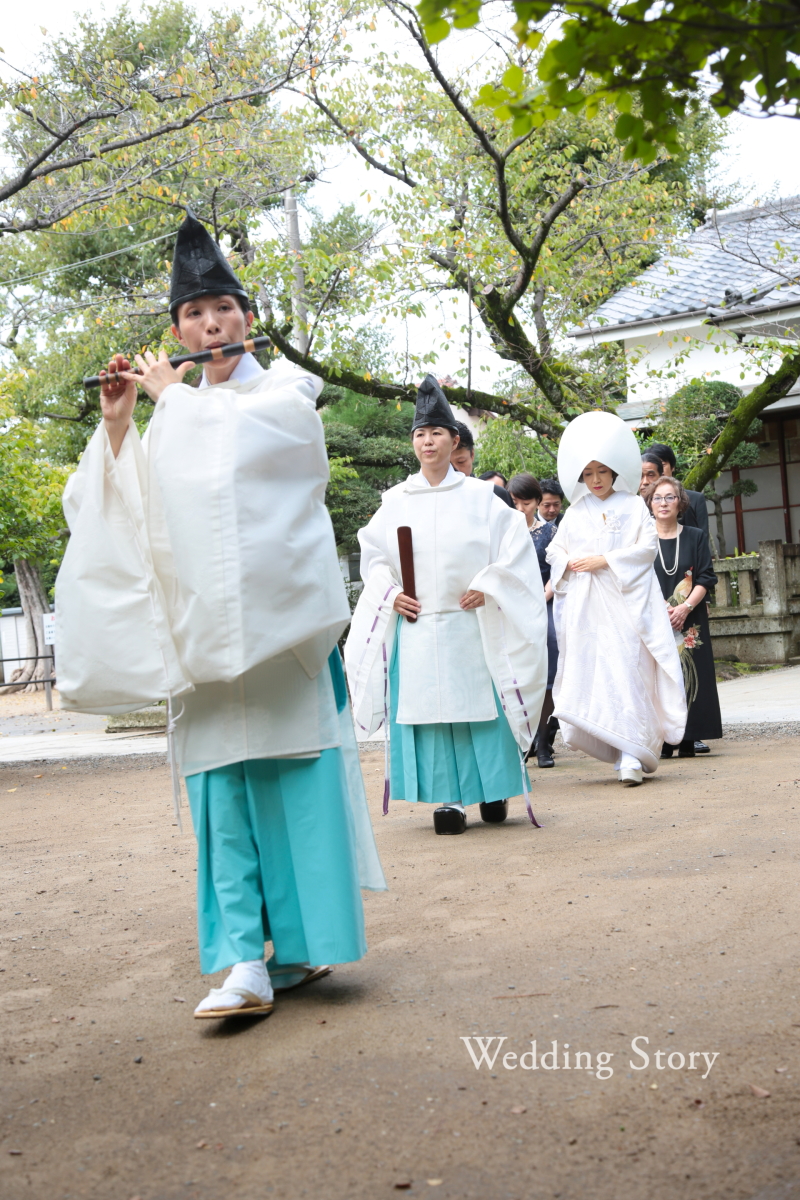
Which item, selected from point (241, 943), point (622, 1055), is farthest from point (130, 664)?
point (622, 1055)

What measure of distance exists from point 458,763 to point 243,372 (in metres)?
2.67

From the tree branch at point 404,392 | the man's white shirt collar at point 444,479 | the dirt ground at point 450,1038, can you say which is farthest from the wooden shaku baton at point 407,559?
the tree branch at point 404,392

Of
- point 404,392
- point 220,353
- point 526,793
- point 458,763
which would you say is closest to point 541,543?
point 458,763

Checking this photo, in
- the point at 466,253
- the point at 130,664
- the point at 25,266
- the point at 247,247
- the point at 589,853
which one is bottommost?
the point at 589,853

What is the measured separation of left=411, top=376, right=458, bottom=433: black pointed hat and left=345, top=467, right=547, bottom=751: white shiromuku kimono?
0.28 metres

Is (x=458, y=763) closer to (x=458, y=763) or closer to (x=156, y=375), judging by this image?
(x=458, y=763)

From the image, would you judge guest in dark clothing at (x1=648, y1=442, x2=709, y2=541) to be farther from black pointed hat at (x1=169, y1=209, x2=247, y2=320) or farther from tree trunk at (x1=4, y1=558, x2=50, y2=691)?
tree trunk at (x1=4, y1=558, x2=50, y2=691)

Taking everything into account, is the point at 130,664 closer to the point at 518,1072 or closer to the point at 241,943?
the point at 241,943

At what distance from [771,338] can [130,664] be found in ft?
29.0

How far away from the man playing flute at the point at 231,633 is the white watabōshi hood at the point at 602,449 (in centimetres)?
364

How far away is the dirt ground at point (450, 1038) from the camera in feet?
6.76

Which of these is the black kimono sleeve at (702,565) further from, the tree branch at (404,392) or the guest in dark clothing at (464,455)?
the tree branch at (404,392)

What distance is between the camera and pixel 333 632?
121 inches

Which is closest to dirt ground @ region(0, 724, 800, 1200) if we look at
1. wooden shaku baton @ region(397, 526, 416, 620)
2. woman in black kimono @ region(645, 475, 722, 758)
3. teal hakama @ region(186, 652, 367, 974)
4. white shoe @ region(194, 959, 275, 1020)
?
white shoe @ region(194, 959, 275, 1020)
